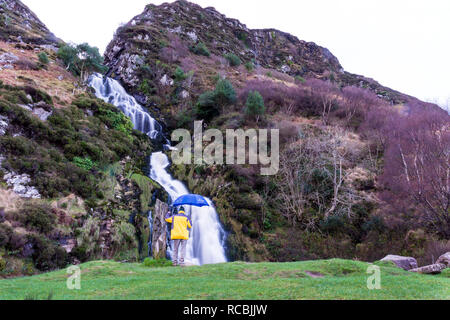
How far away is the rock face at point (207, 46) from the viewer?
4799 centimetres

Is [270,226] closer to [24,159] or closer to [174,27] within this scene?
[24,159]

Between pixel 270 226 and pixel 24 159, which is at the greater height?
pixel 24 159

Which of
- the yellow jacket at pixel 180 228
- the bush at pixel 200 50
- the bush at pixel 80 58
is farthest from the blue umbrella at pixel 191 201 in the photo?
the bush at pixel 200 50

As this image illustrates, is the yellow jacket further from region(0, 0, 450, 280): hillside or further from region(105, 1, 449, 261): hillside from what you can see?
region(105, 1, 449, 261): hillside

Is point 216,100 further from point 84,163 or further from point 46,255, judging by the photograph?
Result: point 46,255

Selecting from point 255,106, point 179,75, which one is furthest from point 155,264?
point 179,75

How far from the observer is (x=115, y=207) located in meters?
17.1

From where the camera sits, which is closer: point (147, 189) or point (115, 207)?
point (115, 207)

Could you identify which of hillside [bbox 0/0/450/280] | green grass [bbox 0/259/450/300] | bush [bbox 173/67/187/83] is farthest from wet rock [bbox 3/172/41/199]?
bush [bbox 173/67/187/83]

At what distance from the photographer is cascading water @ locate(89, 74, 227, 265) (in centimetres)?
1817

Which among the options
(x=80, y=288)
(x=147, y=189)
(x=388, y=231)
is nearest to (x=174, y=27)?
(x=147, y=189)

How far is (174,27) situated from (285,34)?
146 ft

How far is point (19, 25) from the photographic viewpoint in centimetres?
4466
